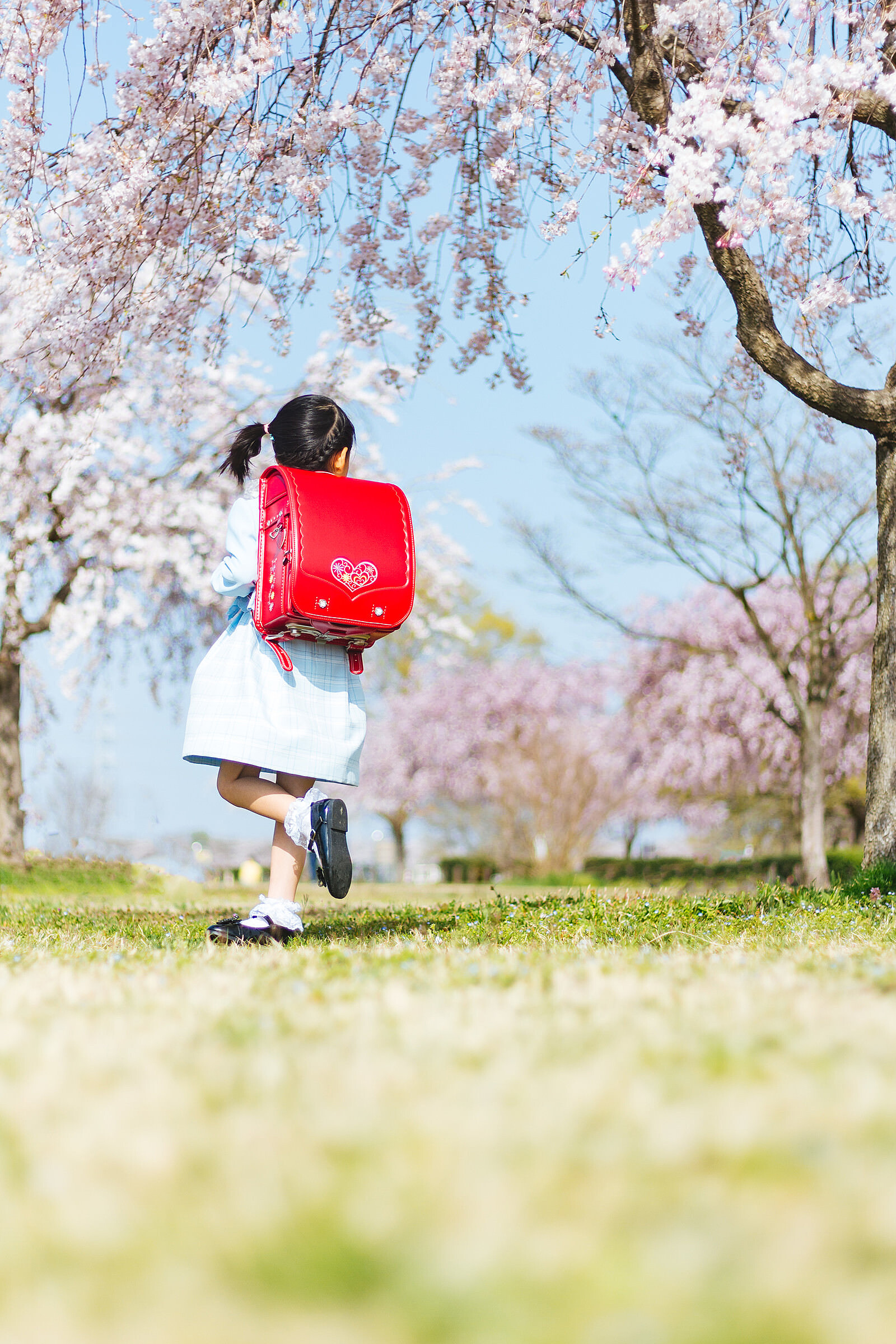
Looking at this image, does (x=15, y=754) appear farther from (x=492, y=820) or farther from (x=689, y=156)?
(x=492, y=820)

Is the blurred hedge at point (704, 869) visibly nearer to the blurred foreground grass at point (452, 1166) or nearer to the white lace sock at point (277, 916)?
the white lace sock at point (277, 916)

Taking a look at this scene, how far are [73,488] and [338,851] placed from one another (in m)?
11.5

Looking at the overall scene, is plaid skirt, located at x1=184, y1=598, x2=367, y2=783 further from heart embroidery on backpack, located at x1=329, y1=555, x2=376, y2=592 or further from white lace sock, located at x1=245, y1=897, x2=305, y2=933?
white lace sock, located at x1=245, y1=897, x2=305, y2=933

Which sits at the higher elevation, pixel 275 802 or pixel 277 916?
pixel 275 802

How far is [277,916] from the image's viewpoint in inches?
186

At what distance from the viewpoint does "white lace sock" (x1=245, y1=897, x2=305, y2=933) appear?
15.5 ft

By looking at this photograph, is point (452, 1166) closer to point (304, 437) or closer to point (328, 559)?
point (328, 559)

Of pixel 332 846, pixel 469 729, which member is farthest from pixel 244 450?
pixel 469 729

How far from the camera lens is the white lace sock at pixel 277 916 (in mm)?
4734

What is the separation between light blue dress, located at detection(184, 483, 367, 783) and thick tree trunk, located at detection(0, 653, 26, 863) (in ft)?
35.3

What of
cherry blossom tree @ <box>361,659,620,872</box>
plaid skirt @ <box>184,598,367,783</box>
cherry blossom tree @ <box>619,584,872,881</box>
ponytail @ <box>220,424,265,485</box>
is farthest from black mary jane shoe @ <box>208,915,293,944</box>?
cherry blossom tree @ <box>361,659,620,872</box>

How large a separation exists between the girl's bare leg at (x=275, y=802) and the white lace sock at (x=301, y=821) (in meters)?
0.05

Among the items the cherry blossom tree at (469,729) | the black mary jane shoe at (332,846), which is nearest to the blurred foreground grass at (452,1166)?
the black mary jane shoe at (332,846)

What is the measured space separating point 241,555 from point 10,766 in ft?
36.1
